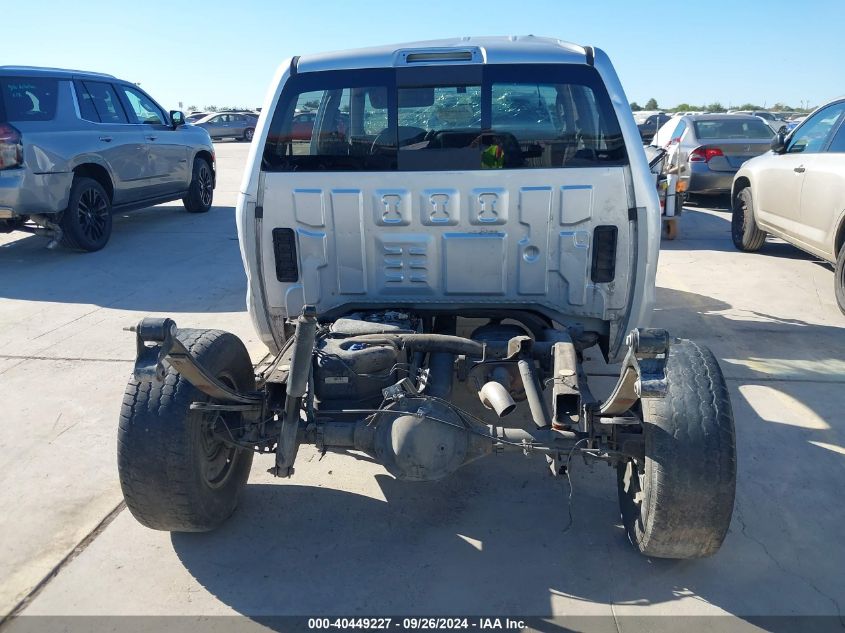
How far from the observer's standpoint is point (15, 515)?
135 inches

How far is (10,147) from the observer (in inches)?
301

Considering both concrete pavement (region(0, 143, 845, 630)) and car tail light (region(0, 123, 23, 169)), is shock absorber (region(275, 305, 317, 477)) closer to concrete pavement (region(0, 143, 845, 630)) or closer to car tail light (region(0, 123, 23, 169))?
concrete pavement (region(0, 143, 845, 630))

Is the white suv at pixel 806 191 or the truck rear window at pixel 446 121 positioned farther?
the white suv at pixel 806 191

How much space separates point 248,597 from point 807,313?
5557 mm

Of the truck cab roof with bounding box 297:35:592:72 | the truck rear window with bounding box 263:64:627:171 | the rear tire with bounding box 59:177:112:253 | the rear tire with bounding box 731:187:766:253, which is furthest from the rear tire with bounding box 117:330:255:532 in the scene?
the rear tire with bounding box 731:187:766:253

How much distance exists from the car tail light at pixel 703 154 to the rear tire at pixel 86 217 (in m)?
8.61

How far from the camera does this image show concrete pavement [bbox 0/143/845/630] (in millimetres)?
2814

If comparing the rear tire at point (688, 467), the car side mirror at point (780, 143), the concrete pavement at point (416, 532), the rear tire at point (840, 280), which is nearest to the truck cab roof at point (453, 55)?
the rear tire at point (688, 467)

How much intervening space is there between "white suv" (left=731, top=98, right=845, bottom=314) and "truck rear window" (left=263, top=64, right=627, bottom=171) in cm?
384

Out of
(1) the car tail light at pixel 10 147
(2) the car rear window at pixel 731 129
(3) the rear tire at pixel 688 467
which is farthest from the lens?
(2) the car rear window at pixel 731 129

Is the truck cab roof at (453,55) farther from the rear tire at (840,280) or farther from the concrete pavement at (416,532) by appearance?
the rear tire at (840,280)

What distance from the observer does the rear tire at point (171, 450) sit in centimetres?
284

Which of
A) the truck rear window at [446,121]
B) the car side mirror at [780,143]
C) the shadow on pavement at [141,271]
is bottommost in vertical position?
the shadow on pavement at [141,271]

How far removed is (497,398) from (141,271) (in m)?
6.14
